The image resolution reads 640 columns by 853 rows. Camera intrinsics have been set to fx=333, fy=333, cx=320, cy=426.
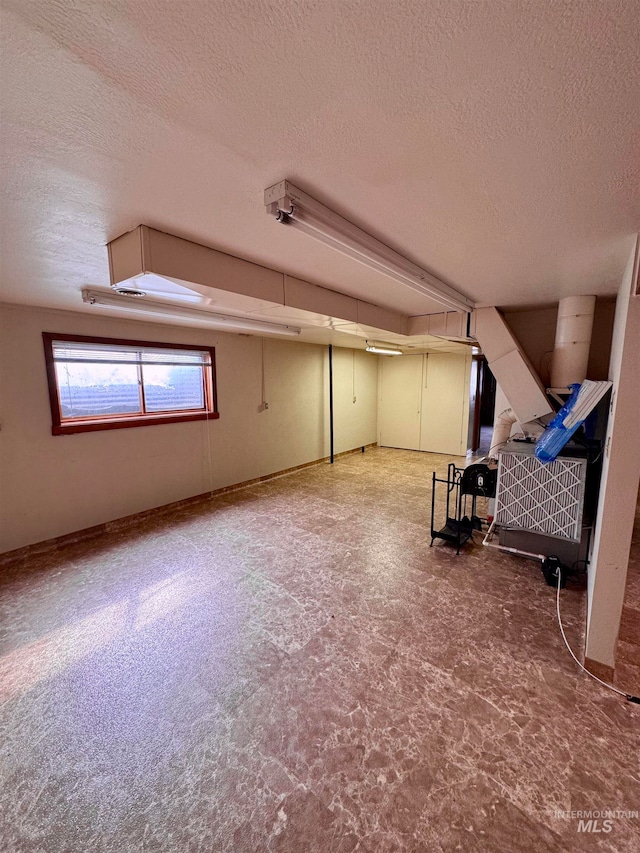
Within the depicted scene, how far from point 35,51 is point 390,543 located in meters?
3.41

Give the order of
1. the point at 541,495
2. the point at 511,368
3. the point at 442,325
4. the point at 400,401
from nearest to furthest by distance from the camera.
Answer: the point at 541,495 < the point at 511,368 < the point at 442,325 < the point at 400,401

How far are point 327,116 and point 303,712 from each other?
7.52ft

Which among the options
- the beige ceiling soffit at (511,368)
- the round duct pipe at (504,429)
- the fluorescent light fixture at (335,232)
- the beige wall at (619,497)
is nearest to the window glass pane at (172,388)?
the fluorescent light fixture at (335,232)

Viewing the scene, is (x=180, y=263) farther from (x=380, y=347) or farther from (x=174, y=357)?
(x=380, y=347)

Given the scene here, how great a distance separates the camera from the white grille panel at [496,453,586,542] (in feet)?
7.80

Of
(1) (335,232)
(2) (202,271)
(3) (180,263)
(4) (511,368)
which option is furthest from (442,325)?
(3) (180,263)

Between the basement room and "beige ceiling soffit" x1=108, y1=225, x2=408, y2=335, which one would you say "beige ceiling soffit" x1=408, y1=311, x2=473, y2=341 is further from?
"beige ceiling soffit" x1=108, y1=225, x2=408, y2=335

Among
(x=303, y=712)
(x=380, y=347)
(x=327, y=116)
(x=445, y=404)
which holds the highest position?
(x=327, y=116)

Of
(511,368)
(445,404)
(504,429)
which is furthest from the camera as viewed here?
(445,404)

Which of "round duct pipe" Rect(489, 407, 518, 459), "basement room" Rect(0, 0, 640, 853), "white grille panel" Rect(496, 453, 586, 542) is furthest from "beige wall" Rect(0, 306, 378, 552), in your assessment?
"white grille panel" Rect(496, 453, 586, 542)

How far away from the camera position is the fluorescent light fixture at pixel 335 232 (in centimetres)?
118

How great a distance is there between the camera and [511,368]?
2973 mm

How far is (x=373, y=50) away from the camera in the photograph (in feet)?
2.26

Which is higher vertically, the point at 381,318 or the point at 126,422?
the point at 381,318
